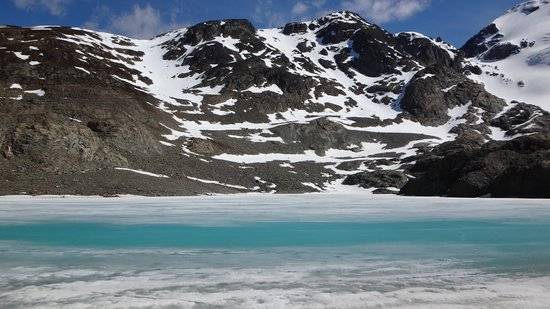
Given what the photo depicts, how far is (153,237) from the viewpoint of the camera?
16469 millimetres

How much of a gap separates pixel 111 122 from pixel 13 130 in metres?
16.3

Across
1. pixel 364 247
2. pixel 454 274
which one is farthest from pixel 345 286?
pixel 364 247

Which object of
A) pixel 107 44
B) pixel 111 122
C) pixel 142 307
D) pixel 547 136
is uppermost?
pixel 107 44

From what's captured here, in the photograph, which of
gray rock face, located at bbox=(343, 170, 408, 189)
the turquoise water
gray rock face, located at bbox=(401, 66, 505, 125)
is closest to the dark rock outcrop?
gray rock face, located at bbox=(343, 170, 408, 189)

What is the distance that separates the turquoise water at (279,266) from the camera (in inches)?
290

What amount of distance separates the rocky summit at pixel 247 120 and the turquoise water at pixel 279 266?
34823 mm

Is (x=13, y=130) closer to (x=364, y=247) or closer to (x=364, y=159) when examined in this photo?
(x=364, y=247)

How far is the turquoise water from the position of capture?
24.2 ft

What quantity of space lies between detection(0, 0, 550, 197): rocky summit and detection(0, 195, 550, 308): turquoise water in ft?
114

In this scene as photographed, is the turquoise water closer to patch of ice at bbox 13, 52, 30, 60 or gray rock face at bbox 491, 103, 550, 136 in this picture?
patch of ice at bbox 13, 52, 30, 60

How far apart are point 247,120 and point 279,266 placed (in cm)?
10908

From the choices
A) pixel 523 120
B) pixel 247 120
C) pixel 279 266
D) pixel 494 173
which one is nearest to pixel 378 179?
pixel 494 173

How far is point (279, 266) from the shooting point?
1033 centimetres

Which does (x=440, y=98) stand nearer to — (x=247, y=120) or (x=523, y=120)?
(x=523, y=120)
